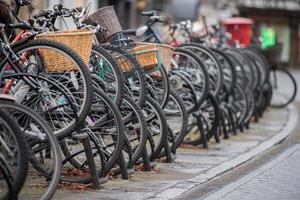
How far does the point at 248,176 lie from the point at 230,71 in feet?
11.5

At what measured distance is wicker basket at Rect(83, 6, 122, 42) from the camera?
779 centimetres

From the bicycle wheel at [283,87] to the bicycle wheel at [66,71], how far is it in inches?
423

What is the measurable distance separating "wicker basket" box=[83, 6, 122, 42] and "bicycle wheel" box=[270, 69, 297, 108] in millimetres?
9500

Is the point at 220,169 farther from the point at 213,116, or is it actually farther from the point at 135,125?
the point at 213,116

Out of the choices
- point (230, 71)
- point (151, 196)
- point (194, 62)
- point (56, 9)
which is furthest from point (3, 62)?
point (230, 71)

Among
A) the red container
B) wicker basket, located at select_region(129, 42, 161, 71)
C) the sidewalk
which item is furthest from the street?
the red container

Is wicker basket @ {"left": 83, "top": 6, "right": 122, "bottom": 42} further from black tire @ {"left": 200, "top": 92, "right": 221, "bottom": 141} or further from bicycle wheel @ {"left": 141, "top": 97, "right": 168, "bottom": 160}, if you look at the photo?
black tire @ {"left": 200, "top": 92, "right": 221, "bottom": 141}

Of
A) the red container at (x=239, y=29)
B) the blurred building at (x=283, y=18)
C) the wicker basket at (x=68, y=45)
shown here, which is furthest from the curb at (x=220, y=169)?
the blurred building at (x=283, y=18)

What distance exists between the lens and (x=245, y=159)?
31.0 ft

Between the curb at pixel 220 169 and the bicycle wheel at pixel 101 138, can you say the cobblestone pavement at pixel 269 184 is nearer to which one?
the curb at pixel 220 169

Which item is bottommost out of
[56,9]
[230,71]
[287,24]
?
[287,24]

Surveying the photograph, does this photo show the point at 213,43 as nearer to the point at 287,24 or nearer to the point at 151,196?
the point at 151,196

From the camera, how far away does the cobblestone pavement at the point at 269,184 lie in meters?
7.04

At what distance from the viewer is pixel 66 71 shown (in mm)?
6734
